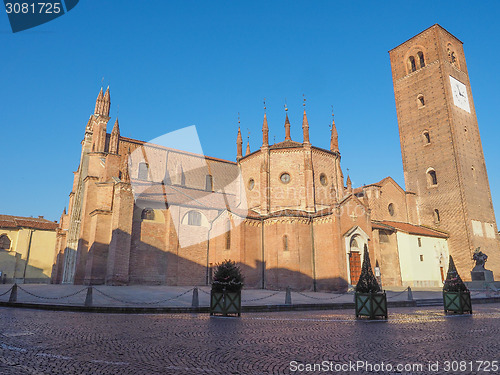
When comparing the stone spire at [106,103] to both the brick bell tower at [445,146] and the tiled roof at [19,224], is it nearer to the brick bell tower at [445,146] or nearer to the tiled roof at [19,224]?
→ the tiled roof at [19,224]

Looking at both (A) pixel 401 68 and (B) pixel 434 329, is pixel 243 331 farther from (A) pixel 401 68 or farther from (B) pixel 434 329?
(A) pixel 401 68

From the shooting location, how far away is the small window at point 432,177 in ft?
126

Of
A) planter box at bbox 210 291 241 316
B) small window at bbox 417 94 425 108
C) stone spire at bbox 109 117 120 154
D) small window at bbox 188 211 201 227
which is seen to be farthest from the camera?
small window at bbox 417 94 425 108

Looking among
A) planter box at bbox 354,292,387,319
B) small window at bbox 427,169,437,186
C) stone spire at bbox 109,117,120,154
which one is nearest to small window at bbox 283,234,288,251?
stone spire at bbox 109,117,120,154

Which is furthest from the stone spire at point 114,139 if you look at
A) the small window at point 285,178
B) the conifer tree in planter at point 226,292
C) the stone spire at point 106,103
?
the conifer tree in planter at point 226,292

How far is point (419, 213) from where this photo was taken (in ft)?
127

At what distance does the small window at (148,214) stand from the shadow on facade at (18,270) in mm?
22000

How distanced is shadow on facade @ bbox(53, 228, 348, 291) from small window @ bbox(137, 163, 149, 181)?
610 centimetres

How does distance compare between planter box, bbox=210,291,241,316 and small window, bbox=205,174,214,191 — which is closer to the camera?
planter box, bbox=210,291,241,316

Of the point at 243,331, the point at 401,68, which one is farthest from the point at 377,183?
the point at 243,331

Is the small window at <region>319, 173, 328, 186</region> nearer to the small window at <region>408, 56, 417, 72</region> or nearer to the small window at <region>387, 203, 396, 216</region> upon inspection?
the small window at <region>387, 203, 396, 216</region>

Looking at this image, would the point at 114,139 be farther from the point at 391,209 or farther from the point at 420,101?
the point at 420,101

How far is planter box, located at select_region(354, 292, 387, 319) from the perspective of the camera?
11.5m

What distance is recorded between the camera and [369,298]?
457 inches
